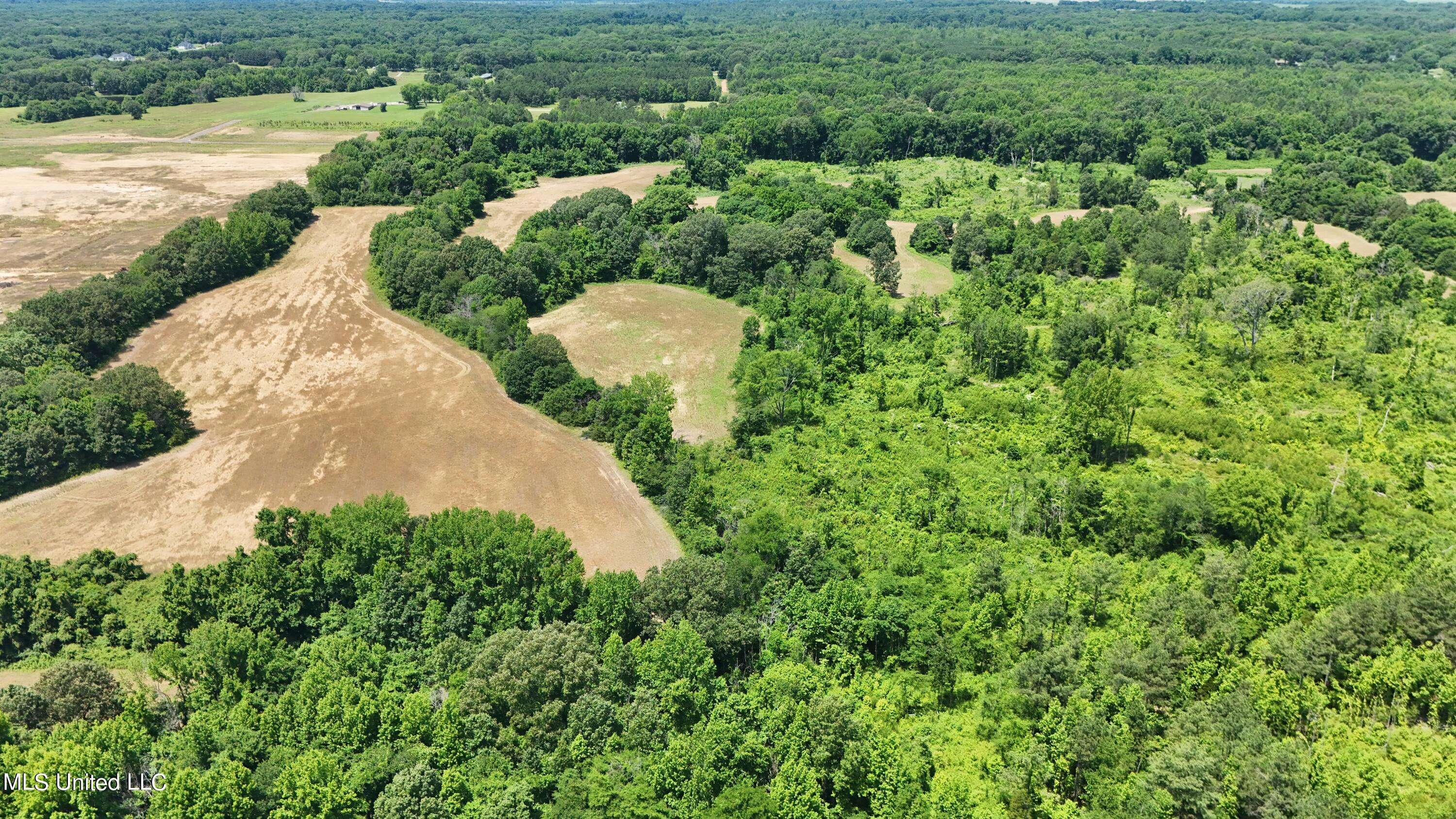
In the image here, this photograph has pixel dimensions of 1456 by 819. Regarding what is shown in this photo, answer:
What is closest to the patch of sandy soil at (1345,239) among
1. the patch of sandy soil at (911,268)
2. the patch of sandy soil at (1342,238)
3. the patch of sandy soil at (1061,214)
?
the patch of sandy soil at (1342,238)

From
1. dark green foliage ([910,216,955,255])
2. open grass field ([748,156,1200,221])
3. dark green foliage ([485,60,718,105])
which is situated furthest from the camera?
dark green foliage ([485,60,718,105])

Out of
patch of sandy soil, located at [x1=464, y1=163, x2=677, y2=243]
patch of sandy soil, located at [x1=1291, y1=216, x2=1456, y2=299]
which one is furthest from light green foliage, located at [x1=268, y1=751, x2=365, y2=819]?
patch of sandy soil, located at [x1=1291, y1=216, x2=1456, y2=299]

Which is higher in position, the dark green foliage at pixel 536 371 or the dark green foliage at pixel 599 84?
the dark green foliage at pixel 599 84

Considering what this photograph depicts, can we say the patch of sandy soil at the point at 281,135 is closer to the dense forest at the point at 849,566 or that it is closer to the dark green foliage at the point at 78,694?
the dense forest at the point at 849,566

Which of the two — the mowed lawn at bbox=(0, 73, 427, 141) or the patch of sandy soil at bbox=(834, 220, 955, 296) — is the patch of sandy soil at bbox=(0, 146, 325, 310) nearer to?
the mowed lawn at bbox=(0, 73, 427, 141)

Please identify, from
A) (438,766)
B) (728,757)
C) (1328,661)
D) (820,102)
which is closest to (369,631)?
(438,766)

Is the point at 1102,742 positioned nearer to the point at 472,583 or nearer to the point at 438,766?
the point at 438,766
